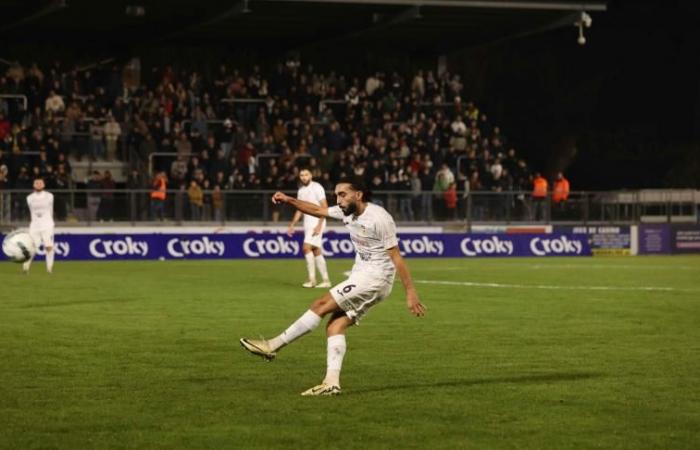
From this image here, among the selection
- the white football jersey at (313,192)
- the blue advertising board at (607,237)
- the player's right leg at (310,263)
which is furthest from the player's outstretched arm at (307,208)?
the blue advertising board at (607,237)

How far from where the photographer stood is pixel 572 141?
247 feet

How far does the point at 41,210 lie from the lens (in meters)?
31.5

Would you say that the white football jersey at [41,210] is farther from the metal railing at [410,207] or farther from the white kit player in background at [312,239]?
the white kit player in background at [312,239]

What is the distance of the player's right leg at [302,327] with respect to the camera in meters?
12.1

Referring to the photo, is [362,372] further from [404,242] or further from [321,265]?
[404,242]

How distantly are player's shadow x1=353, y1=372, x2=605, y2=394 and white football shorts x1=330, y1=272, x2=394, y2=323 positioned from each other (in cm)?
75

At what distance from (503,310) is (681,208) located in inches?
1021

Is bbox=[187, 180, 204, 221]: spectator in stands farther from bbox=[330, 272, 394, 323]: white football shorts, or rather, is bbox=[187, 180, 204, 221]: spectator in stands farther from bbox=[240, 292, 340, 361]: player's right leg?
bbox=[330, 272, 394, 323]: white football shorts

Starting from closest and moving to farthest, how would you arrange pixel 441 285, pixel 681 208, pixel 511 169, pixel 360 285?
pixel 360 285
pixel 441 285
pixel 681 208
pixel 511 169

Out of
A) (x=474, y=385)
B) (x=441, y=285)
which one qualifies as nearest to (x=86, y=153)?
(x=441, y=285)

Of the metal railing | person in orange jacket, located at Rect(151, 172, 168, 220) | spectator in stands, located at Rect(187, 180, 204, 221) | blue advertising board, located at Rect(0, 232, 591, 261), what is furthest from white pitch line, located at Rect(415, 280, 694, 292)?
blue advertising board, located at Rect(0, 232, 591, 261)

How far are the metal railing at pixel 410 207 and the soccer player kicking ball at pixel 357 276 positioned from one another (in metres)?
26.2

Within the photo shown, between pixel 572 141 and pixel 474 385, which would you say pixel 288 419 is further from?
pixel 572 141

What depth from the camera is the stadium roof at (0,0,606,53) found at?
45.2m
